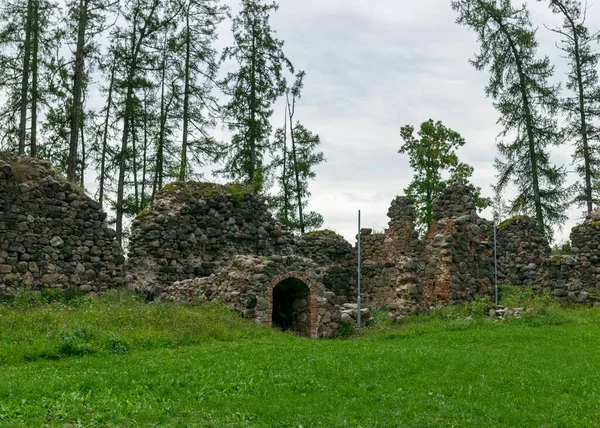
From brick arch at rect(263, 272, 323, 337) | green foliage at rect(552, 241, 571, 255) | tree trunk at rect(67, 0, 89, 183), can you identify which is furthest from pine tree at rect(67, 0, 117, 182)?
green foliage at rect(552, 241, 571, 255)

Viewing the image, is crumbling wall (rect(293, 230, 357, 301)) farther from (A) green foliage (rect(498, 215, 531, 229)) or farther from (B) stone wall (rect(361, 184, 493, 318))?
(A) green foliage (rect(498, 215, 531, 229))

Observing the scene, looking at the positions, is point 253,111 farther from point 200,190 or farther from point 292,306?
point 292,306

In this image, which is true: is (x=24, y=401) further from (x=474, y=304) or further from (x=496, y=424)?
(x=474, y=304)

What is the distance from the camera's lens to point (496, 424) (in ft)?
23.8

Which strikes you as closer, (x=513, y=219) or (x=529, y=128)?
(x=513, y=219)

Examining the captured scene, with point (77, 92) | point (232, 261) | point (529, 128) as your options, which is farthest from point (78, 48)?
point (529, 128)

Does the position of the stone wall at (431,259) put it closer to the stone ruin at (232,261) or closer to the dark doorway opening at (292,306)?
the stone ruin at (232,261)

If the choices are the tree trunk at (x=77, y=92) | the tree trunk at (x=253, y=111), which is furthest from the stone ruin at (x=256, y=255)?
the tree trunk at (x=253, y=111)

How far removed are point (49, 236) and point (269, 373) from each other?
9.88 meters

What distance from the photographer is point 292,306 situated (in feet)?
58.1

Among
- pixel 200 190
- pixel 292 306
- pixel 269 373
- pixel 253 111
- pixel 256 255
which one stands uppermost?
pixel 253 111

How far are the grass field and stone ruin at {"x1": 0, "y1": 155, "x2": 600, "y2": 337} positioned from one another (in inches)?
68.4

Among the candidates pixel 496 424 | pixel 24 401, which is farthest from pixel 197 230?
pixel 496 424

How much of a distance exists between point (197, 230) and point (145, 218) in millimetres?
1779
